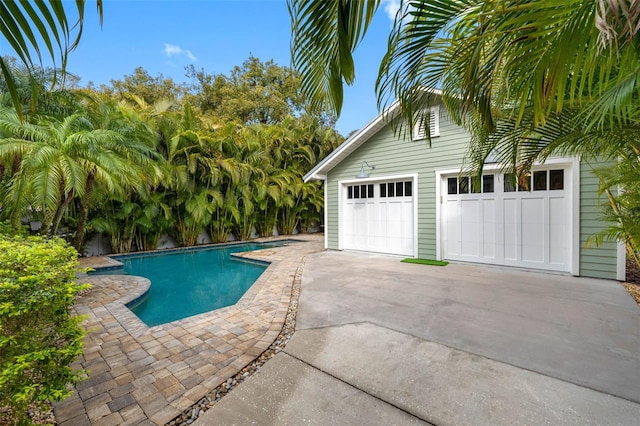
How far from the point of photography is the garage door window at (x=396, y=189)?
25.2 feet

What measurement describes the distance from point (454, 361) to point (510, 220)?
4.48m

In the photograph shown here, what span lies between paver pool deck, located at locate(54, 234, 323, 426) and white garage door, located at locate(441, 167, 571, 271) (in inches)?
167

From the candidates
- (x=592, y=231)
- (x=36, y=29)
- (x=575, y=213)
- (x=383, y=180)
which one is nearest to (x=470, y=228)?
(x=575, y=213)

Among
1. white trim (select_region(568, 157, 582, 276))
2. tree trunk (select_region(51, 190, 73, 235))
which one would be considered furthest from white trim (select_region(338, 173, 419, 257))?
tree trunk (select_region(51, 190, 73, 235))

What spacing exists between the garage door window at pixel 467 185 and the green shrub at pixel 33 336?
6.33m

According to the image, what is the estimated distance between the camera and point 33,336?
1627mm

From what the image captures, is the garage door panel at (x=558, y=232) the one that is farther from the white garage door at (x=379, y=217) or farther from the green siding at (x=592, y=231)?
the white garage door at (x=379, y=217)

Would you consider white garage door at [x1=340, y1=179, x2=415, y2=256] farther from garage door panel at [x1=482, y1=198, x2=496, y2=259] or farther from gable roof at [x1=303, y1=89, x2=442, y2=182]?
garage door panel at [x1=482, y1=198, x2=496, y2=259]

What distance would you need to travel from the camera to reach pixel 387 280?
541 centimetres

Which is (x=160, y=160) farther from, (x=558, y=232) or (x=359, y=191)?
(x=558, y=232)

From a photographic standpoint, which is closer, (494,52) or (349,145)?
(494,52)

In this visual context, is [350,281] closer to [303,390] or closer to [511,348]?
[511,348]

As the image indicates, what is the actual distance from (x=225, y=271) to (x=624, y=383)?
7.00 meters

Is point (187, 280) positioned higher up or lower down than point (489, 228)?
lower down
